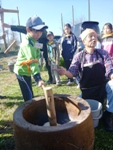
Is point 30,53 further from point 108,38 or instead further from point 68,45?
point 68,45

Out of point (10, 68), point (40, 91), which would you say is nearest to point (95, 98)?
point (40, 91)

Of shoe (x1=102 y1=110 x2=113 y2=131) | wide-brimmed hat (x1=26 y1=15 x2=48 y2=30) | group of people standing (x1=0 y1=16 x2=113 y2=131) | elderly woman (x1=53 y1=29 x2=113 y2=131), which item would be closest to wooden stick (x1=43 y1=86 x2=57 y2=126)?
group of people standing (x1=0 y1=16 x2=113 y2=131)

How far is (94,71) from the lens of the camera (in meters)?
2.84

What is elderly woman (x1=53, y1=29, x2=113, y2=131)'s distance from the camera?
2756 millimetres

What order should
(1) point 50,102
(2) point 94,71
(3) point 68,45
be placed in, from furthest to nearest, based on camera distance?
(3) point 68,45, (2) point 94,71, (1) point 50,102

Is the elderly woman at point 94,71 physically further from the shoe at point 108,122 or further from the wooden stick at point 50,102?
the wooden stick at point 50,102

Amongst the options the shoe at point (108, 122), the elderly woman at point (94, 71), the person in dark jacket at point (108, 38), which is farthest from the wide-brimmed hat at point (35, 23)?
the person in dark jacket at point (108, 38)

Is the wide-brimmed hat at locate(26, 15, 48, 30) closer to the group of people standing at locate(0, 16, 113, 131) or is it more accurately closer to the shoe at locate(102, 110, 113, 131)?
the group of people standing at locate(0, 16, 113, 131)

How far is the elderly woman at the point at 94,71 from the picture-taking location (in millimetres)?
2756

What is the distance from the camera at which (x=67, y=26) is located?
568 cm

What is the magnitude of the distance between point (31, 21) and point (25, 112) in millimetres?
1457

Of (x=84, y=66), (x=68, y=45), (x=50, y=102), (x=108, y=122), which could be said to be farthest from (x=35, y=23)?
(x=68, y=45)

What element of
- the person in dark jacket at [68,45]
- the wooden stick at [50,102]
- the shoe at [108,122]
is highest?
the person in dark jacket at [68,45]

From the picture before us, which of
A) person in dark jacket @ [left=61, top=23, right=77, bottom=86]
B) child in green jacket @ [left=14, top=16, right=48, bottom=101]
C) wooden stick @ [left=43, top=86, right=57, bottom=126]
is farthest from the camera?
person in dark jacket @ [left=61, top=23, right=77, bottom=86]
